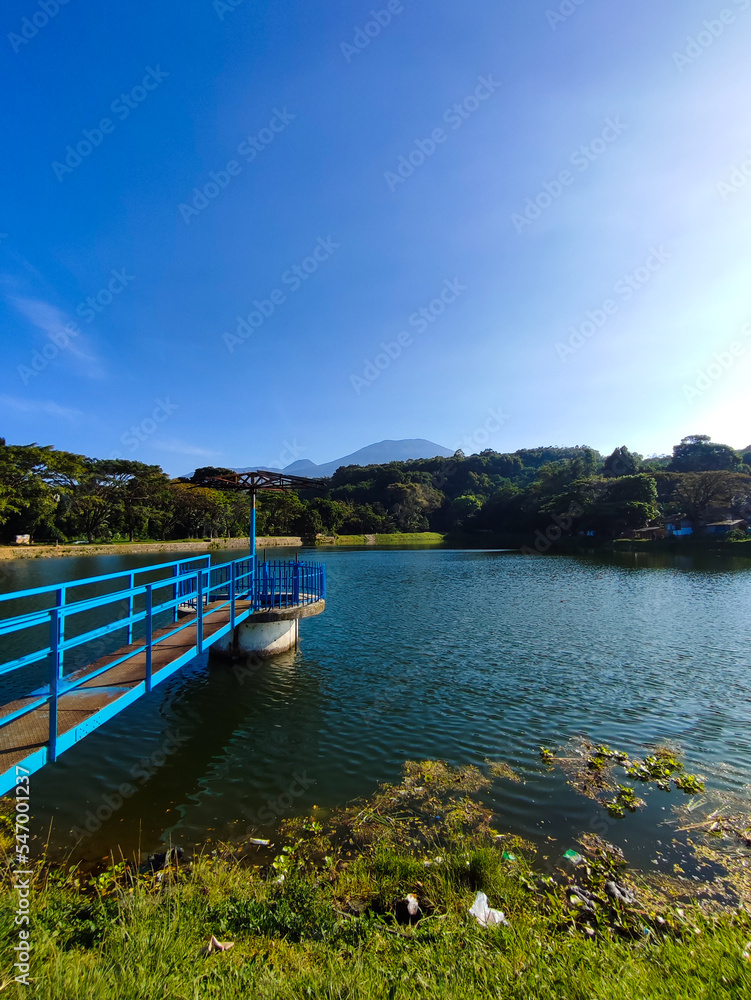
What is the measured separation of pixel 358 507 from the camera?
116 m

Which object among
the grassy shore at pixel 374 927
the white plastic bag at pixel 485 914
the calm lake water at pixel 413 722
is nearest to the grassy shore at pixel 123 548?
the calm lake water at pixel 413 722

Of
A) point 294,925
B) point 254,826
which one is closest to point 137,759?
point 254,826

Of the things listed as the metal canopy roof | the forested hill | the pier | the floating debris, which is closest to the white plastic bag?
the floating debris

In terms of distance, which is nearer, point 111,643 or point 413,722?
point 413,722

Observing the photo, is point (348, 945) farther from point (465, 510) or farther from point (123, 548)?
point (465, 510)

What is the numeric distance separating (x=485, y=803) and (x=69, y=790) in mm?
6985

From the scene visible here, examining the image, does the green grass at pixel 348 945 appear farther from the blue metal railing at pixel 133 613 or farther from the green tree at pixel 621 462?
the green tree at pixel 621 462

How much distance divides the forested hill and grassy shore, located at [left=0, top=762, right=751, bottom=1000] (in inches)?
2280

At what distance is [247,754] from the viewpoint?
364 inches

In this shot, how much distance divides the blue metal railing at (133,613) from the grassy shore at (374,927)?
2.36 meters

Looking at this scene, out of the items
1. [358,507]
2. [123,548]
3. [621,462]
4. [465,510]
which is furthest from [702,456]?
[123,548]

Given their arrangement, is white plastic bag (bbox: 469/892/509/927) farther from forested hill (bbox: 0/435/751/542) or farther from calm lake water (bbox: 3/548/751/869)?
forested hill (bbox: 0/435/751/542)

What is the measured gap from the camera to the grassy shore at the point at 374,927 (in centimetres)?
326

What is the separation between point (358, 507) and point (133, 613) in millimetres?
102684
